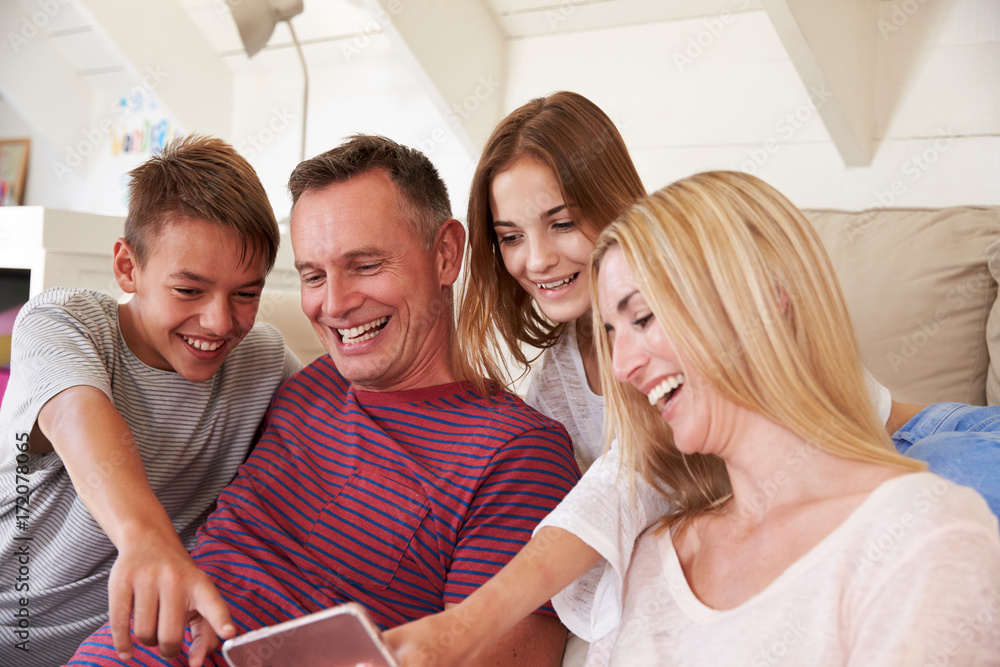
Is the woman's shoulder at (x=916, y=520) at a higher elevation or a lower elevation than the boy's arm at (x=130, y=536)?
lower

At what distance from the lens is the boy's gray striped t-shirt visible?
1145 millimetres

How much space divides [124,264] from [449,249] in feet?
1.65

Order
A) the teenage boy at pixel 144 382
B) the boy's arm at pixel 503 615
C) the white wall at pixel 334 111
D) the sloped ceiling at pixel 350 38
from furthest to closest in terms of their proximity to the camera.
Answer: the white wall at pixel 334 111 < the sloped ceiling at pixel 350 38 < the teenage boy at pixel 144 382 < the boy's arm at pixel 503 615

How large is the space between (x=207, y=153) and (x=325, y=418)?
1.53 feet

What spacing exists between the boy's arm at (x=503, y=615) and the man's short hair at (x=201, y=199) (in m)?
0.67

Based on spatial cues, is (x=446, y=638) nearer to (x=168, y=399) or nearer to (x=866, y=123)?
(x=168, y=399)

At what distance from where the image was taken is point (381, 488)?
107cm

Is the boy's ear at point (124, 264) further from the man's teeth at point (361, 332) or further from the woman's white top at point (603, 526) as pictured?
the woman's white top at point (603, 526)

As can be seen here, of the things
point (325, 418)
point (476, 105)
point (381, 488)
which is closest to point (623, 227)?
point (381, 488)

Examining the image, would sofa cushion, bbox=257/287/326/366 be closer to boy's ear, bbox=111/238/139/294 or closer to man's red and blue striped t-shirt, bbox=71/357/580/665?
boy's ear, bbox=111/238/139/294

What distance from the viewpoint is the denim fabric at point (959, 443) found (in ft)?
2.60

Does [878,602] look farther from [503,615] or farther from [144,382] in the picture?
[144,382]

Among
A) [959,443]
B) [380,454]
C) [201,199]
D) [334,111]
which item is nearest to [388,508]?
[380,454]

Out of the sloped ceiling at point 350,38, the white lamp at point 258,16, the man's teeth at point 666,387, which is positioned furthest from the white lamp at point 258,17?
the man's teeth at point 666,387
